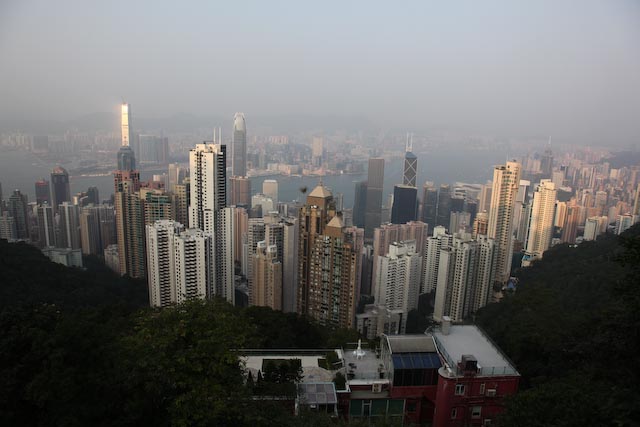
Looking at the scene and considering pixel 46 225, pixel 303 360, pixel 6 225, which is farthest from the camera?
pixel 46 225

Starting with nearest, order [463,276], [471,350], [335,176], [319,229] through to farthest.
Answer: [471,350]
[319,229]
[463,276]
[335,176]

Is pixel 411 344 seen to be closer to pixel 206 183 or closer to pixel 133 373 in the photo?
pixel 133 373

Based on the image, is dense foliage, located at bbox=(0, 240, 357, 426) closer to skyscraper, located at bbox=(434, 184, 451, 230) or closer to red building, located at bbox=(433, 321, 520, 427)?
red building, located at bbox=(433, 321, 520, 427)

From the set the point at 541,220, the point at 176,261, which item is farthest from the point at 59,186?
the point at 541,220

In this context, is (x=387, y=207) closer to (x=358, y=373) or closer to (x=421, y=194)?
(x=421, y=194)

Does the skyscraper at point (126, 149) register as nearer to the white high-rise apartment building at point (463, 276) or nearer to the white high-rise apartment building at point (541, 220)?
the white high-rise apartment building at point (463, 276)

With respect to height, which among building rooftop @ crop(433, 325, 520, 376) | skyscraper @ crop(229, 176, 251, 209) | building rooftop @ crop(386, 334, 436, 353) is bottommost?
skyscraper @ crop(229, 176, 251, 209)

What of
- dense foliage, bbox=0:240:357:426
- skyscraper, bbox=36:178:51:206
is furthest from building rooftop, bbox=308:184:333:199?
skyscraper, bbox=36:178:51:206
